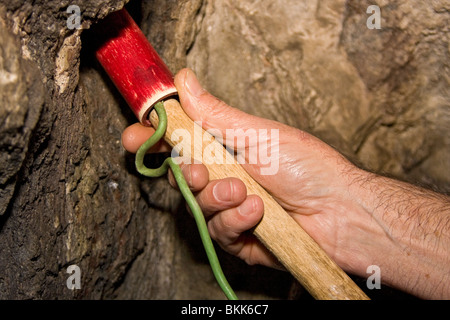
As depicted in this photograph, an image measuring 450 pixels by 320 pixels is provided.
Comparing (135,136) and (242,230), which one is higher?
(135,136)

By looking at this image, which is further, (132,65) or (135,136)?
(135,136)

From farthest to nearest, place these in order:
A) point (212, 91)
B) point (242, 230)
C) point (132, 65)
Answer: point (212, 91) → point (242, 230) → point (132, 65)

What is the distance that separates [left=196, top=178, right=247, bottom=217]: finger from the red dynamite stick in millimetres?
237

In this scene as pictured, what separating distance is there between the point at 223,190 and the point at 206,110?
202 millimetres

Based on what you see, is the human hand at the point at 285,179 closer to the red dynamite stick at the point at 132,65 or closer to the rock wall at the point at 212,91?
the red dynamite stick at the point at 132,65

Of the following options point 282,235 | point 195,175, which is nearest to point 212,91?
point 195,175

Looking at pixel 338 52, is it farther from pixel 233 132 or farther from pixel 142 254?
pixel 142 254

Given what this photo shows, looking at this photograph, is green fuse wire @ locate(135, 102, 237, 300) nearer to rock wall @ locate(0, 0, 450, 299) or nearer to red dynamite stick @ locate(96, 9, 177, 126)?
red dynamite stick @ locate(96, 9, 177, 126)

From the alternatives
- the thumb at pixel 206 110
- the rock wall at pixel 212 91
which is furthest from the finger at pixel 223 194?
the rock wall at pixel 212 91

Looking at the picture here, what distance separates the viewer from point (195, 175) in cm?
97

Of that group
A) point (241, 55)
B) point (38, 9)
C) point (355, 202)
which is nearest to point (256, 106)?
point (241, 55)

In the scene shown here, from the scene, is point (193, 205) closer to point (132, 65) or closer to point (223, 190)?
point (223, 190)

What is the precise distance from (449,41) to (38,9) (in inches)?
41.9

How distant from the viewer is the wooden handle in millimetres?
906
